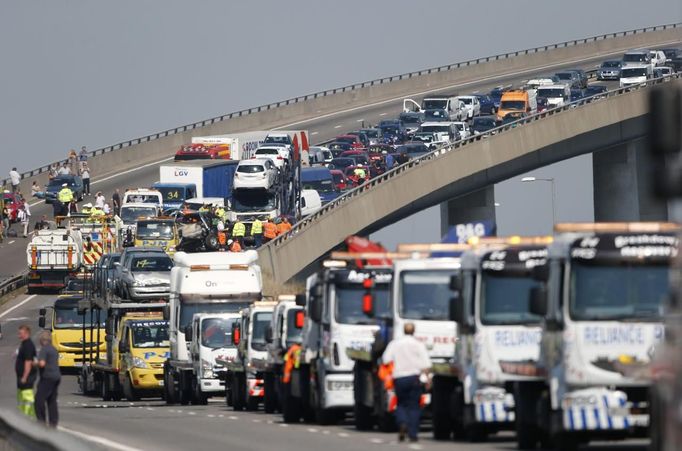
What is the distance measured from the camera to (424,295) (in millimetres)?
24516

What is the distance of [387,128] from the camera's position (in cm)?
9894

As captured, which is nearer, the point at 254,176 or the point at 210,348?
the point at 210,348

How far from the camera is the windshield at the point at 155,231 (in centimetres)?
6372

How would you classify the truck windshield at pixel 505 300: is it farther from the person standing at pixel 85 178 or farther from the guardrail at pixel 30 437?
the person standing at pixel 85 178

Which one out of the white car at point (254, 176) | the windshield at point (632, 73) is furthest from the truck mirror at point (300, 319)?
the windshield at point (632, 73)

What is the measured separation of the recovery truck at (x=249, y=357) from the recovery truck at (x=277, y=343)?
3.12ft

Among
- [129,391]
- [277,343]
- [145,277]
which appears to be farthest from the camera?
[145,277]

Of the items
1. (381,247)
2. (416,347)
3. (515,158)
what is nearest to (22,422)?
(416,347)

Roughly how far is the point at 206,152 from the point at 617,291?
66965 millimetres

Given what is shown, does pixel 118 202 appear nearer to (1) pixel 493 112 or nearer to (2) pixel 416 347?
(1) pixel 493 112

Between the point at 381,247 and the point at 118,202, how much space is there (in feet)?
156

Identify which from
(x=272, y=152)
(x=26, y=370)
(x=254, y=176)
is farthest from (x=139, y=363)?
(x=272, y=152)

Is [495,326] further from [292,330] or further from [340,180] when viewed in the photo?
[340,180]

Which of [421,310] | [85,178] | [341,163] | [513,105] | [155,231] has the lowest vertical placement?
[421,310]
